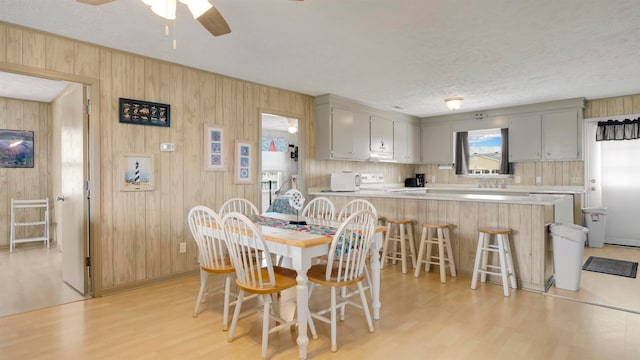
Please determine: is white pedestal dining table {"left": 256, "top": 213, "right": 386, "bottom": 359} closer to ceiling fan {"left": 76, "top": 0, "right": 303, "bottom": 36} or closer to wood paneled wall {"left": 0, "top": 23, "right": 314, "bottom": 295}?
ceiling fan {"left": 76, "top": 0, "right": 303, "bottom": 36}

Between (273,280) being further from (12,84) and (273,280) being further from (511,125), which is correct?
(511,125)

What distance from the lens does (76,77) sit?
329 cm

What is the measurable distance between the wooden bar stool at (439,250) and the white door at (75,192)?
11.3ft

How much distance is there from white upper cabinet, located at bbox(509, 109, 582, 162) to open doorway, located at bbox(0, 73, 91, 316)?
6.27m

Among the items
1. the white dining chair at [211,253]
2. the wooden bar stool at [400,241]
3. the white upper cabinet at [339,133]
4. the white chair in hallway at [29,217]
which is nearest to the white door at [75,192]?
the white dining chair at [211,253]

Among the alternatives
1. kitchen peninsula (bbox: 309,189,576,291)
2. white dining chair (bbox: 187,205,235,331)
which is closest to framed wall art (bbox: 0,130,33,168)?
white dining chair (bbox: 187,205,235,331)

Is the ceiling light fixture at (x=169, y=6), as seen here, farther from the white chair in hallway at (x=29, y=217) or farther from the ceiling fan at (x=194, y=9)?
the white chair in hallway at (x=29, y=217)

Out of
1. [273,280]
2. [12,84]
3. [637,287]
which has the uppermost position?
[12,84]

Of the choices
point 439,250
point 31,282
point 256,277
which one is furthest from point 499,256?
point 31,282

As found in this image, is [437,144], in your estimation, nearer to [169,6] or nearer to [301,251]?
[301,251]

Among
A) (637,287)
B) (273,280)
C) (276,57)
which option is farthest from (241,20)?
(637,287)

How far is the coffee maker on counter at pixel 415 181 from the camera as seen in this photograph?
7.45m

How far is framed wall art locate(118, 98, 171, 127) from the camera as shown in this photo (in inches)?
141

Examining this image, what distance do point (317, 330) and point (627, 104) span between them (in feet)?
19.4
